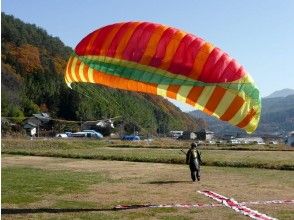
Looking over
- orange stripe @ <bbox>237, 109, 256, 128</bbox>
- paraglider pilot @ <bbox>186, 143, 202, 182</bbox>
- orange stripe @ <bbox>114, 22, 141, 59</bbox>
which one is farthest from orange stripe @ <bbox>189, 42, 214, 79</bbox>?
paraglider pilot @ <bbox>186, 143, 202, 182</bbox>

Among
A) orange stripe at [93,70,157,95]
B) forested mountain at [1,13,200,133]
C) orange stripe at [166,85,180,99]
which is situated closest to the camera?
orange stripe at [166,85,180,99]

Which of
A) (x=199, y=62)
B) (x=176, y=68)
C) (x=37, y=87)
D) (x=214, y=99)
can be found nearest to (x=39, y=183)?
(x=176, y=68)

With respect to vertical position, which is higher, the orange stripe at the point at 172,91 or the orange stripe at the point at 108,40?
the orange stripe at the point at 108,40

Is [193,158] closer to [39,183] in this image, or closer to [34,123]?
[39,183]

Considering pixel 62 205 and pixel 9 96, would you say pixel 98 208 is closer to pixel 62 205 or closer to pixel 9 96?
pixel 62 205

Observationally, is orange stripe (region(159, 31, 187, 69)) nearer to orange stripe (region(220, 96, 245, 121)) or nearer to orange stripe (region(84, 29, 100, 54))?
orange stripe (region(220, 96, 245, 121))

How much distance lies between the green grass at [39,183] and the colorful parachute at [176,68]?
497 centimetres

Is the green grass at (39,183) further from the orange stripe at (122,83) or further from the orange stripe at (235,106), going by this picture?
the orange stripe at (235,106)

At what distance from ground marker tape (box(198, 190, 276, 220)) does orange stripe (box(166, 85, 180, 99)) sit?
3.75 meters

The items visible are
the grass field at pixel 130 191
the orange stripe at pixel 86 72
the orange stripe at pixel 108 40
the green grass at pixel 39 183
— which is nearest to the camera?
the grass field at pixel 130 191

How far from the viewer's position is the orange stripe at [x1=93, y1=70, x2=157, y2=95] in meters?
16.5

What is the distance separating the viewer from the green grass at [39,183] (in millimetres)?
18000

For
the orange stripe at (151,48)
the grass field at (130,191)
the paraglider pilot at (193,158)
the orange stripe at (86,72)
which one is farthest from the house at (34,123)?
the orange stripe at (151,48)

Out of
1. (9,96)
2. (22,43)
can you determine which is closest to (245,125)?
(9,96)
